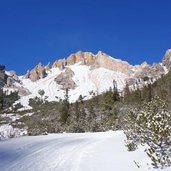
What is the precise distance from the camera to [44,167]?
10.9 meters

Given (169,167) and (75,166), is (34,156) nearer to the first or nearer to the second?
(75,166)

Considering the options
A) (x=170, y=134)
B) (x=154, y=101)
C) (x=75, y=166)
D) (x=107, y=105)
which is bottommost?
(x=75, y=166)

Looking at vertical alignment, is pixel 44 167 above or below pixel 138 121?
below

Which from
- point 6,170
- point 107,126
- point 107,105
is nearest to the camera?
point 6,170

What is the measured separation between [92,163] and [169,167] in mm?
3298

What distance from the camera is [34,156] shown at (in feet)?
43.8

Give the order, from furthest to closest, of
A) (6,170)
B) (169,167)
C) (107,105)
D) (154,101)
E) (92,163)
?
(107,105), (154,101), (92,163), (6,170), (169,167)

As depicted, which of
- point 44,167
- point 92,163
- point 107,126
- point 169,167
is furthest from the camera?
point 107,126

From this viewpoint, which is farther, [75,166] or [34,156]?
[34,156]

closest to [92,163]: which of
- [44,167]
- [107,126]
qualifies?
[44,167]

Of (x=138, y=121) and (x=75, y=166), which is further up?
(x=138, y=121)

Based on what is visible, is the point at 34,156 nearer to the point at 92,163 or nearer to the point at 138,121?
the point at 92,163

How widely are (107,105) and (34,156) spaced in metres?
69.9

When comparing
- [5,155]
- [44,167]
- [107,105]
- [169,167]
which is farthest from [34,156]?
[107,105]
